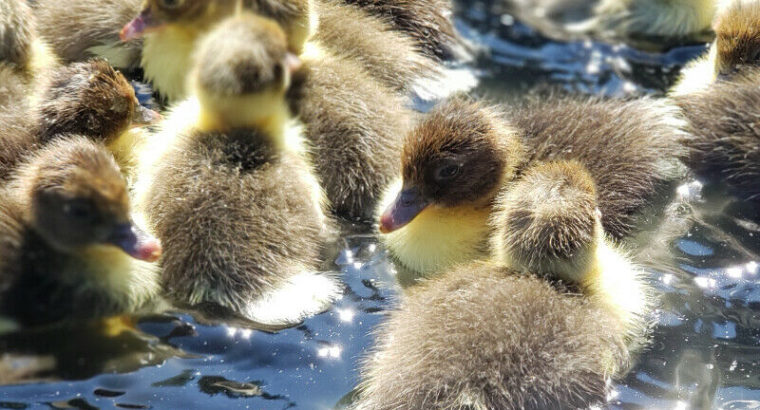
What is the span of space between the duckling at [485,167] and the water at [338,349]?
17 cm

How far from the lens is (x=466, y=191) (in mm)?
3676

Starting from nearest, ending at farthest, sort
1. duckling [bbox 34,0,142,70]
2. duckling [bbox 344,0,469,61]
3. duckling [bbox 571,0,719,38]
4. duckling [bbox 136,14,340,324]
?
duckling [bbox 136,14,340,324] < duckling [bbox 34,0,142,70] < duckling [bbox 344,0,469,61] < duckling [bbox 571,0,719,38]

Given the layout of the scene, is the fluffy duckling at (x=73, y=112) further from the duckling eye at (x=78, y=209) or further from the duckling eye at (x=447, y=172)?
the duckling eye at (x=447, y=172)

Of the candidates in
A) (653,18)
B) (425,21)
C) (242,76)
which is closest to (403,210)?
(242,76)

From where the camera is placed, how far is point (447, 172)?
364cm

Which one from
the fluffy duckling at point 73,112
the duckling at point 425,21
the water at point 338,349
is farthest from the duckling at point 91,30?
the water at point 338,349

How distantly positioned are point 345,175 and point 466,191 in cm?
47

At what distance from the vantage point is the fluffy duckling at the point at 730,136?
3947 mm

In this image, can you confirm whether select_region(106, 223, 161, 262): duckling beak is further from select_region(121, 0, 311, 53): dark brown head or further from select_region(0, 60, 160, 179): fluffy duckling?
select_region(121, 0, 311, 53): dark brown head

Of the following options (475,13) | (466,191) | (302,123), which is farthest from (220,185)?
(475,13)

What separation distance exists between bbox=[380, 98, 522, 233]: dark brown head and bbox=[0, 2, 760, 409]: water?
0.84 feet

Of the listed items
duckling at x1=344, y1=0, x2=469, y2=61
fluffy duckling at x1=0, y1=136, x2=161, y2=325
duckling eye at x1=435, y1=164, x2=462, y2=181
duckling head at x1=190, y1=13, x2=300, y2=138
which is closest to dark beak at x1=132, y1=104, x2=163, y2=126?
duckling head at x1=190, y1=13, x2=300, y2=138

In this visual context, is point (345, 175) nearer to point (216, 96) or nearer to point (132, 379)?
point (216, 96)

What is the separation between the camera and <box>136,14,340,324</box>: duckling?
3.37 metres
